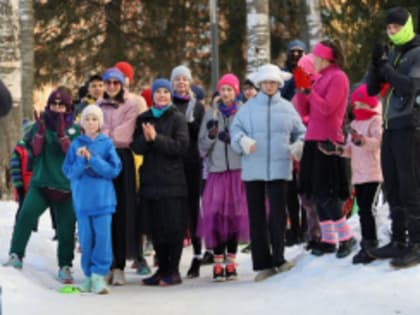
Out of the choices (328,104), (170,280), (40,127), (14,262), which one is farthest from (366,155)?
(14,262)

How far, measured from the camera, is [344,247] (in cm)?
741

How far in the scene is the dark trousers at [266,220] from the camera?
25.5 ft

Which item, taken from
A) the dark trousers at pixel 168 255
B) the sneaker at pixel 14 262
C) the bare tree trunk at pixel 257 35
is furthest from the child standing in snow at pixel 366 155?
the bare tree trunk at pixel 257 35

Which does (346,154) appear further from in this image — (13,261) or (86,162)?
(13,261)

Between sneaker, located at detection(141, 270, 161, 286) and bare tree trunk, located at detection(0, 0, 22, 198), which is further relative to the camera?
bare tree trunk, located at detection(0, 0, 22, 198)

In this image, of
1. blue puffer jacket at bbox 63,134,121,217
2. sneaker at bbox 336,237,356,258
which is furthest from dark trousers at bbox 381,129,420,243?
blue puffer jacket at bbox 63,134,121,217

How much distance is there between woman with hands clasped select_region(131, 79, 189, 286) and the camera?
26.6 feet

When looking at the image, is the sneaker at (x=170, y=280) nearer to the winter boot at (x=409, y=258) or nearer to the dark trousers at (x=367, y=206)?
the dark trousers at (x=367, y=206)

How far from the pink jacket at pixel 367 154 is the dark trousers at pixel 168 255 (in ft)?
6.35

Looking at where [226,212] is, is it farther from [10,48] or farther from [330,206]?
[10,48]

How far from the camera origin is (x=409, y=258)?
6.35 meters

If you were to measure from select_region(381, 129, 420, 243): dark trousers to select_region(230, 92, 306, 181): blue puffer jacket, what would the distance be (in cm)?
125

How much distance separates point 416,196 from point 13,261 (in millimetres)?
3799

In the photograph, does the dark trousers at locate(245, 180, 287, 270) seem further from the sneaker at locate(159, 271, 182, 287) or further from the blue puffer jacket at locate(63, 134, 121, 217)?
the blue puffer jacket at locate(63, 134, 121, 217)
